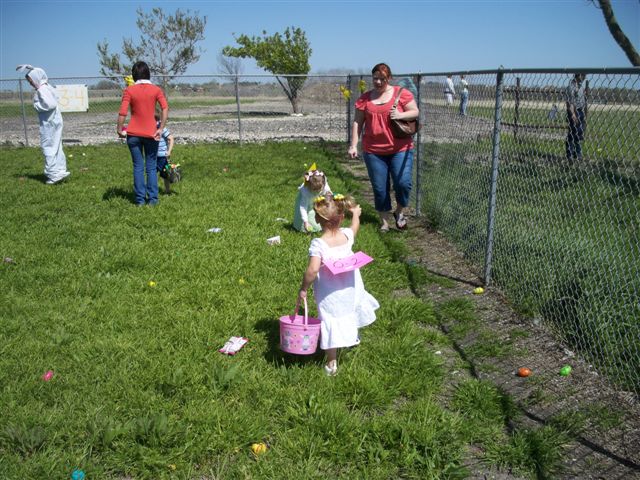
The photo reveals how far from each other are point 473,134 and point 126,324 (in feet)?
12.8

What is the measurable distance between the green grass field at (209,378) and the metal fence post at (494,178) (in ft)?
2.38

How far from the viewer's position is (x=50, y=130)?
31.7ft

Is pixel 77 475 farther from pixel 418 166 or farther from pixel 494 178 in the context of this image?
pixel 418 166

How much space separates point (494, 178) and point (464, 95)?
142 cm

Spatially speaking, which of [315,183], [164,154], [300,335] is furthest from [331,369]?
[164,154]

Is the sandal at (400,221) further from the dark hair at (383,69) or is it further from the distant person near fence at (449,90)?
the dark hair at (383,69)

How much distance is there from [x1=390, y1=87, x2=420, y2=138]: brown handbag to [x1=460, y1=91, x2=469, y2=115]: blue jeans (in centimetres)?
52

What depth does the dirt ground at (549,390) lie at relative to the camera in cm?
282

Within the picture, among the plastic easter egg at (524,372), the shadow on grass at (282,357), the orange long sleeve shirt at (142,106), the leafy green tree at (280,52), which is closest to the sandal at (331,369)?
the shadow on grass at (282,357)

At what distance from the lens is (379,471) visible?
276 centimetres

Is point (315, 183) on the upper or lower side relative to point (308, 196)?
upper

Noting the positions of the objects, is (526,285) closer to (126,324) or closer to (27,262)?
(126,324)

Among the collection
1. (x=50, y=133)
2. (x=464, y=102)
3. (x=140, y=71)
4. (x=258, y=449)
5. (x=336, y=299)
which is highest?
(x=140, y=71)

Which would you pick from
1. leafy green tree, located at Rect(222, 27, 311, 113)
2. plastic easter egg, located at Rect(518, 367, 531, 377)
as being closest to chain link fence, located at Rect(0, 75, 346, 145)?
leafy green tree, located at Rect(222, 27, 311, 113)
